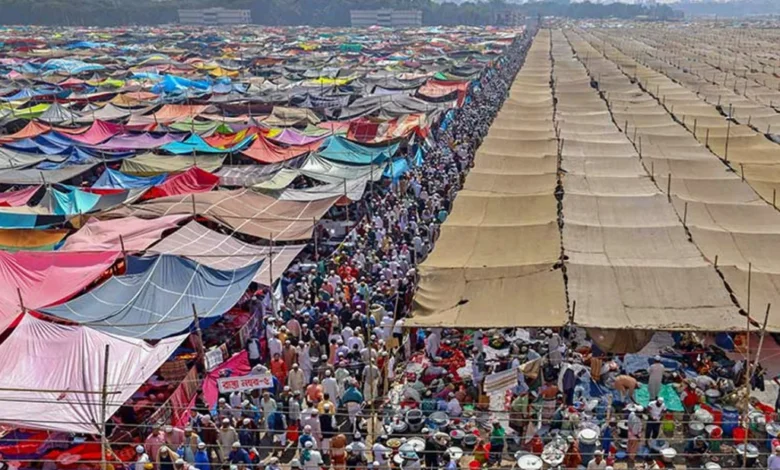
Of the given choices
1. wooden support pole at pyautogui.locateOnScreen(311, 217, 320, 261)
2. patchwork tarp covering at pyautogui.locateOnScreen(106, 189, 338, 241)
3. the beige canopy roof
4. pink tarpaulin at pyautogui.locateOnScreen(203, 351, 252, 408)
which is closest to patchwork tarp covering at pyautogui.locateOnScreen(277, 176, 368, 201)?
patchwork tarp covering at pyautogui.locateOnScreen(106, 189, 338, 241)

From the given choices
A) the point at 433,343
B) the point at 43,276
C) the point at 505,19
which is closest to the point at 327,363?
the point at 433,343

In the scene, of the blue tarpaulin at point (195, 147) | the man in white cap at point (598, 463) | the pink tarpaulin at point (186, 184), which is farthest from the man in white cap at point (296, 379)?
the blue tarpaulin at point (195, 147)

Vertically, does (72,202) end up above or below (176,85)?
below

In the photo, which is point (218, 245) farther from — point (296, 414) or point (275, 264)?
point (296, 414)

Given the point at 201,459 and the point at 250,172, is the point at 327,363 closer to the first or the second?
the point at 201,459

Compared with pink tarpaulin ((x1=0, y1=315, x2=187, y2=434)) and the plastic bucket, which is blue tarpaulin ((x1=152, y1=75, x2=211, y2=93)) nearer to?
pink tarpaulin ((x1=0, y1=315, x2=187, y2=434))

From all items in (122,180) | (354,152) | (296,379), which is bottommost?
(296,379)

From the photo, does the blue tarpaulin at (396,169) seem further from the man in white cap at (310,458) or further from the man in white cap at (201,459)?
the man in white cap at (201,459)
